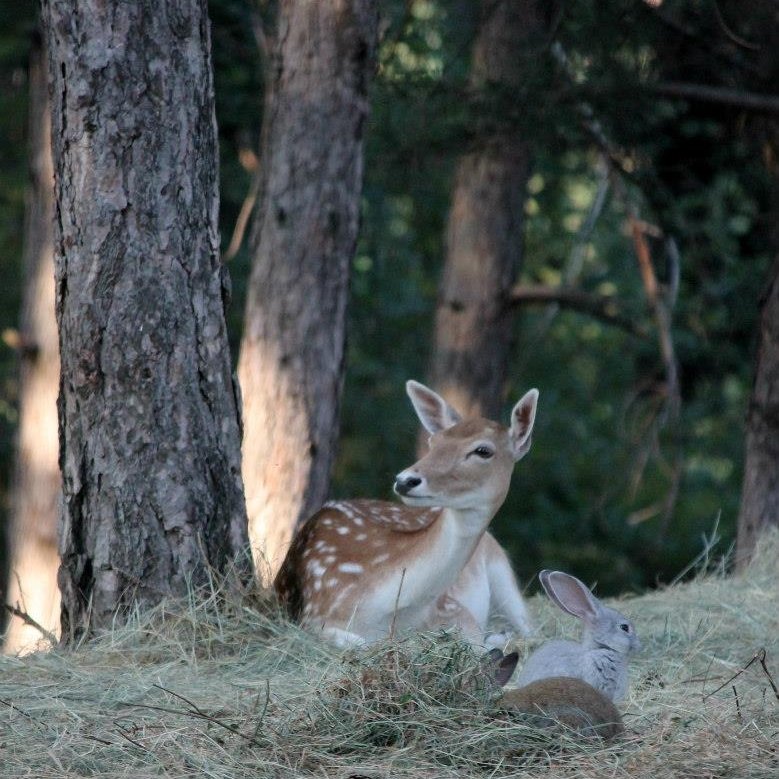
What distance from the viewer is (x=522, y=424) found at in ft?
21.1

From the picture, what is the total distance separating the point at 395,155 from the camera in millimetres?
9773

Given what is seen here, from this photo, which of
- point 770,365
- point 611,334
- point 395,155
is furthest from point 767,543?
point 611,334

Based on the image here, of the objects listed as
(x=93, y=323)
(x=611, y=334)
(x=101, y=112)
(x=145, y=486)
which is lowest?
(x=611, y=334)

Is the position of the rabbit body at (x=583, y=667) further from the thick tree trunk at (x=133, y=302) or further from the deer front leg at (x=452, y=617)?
the thick tree trunk at (x=133, y=302)

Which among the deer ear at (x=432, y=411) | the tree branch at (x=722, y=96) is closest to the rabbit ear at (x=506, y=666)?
the deer ear at (x=432, y=411)

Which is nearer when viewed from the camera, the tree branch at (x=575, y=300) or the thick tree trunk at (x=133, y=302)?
the thick tree trunk at (x=133, y=302)

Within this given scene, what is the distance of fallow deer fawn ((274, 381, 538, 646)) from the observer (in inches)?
236

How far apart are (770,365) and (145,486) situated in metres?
4.17

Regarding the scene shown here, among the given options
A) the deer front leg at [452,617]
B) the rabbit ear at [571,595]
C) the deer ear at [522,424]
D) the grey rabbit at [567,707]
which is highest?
the deer ear at [522,424]

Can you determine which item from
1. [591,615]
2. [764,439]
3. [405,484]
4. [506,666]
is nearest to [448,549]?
[405,484]

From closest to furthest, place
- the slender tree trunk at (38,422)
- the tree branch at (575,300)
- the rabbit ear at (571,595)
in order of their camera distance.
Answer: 1. the rabbit ear at (571,595)
2. the tree branch at (575,300)
3. the slender tree trunk at (38,422)

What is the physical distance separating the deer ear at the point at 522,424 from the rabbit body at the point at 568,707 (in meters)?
2.03

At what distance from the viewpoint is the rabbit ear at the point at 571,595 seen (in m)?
5.71

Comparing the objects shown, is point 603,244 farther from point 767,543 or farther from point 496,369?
point 767,543
